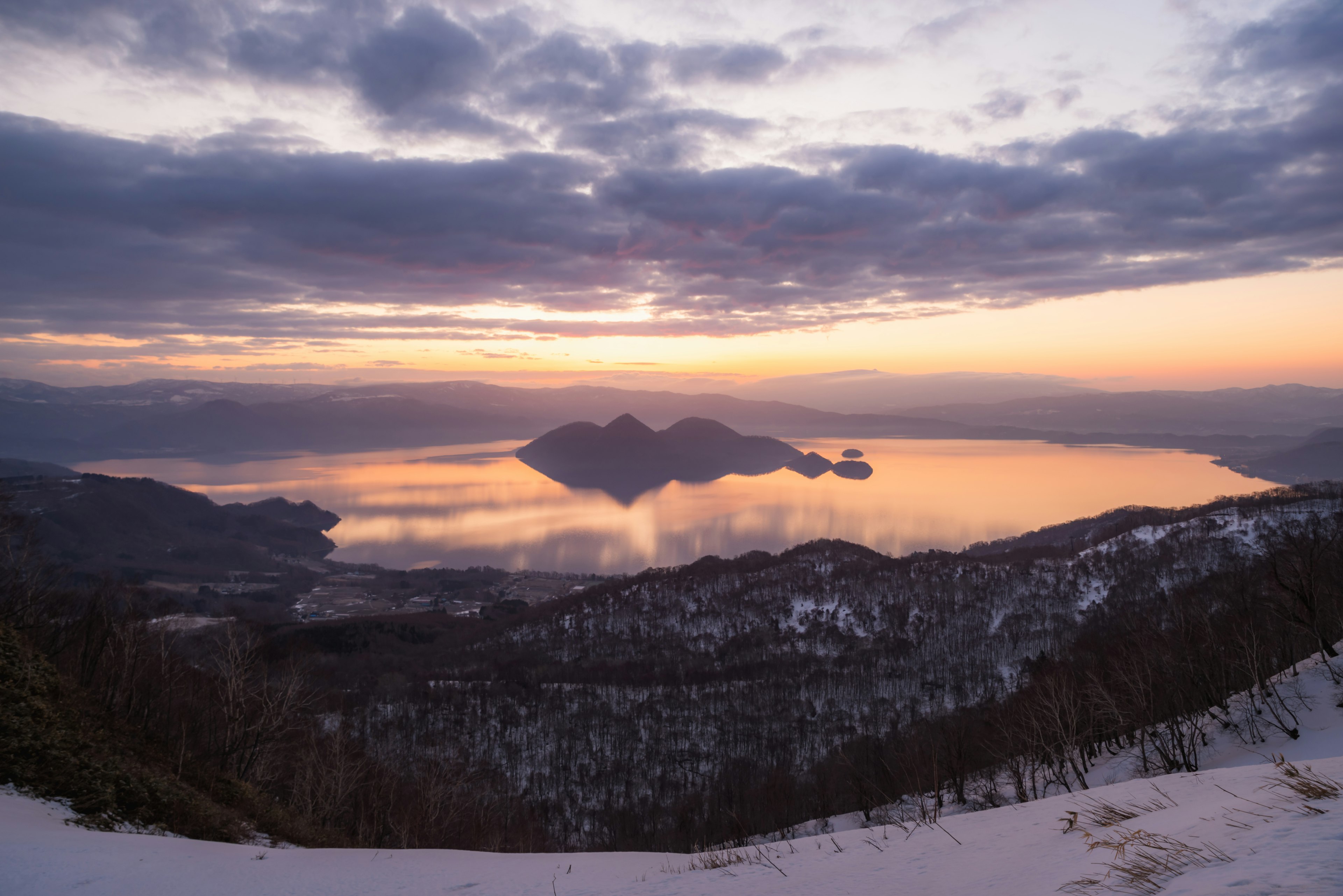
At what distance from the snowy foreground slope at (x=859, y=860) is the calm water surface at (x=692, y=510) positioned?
88.3 m

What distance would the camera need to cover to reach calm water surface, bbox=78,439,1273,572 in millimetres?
110438

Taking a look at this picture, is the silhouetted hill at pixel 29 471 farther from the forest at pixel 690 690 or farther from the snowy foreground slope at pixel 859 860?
the snowy foreground slope at pixel 859 860

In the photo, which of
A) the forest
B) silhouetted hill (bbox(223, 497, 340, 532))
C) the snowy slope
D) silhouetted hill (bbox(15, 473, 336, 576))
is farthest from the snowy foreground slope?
silhouetted hill (bbox(223, 497, 340, 532))

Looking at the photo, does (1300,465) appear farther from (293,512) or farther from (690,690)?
(293,512)

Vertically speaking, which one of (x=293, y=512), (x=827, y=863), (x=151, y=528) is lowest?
(x=293, y=512)

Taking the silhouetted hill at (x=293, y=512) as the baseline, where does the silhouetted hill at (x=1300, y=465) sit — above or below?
above

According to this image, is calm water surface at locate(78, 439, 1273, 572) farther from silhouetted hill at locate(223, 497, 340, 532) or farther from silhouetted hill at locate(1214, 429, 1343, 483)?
silhouetted hill at locate(1214, 429, 1343, 483)

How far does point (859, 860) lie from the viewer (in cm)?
712

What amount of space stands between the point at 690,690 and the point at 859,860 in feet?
143

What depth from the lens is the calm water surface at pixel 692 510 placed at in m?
110

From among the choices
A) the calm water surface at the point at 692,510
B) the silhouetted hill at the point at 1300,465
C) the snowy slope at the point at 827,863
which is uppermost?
the snowy slope at the point at 827,863

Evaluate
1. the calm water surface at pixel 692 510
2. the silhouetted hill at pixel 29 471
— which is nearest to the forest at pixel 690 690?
the calm water surface at pixel 692 510

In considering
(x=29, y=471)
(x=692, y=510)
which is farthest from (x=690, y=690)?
(x=29, y=471)

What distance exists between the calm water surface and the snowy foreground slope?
88260mm
